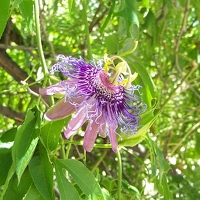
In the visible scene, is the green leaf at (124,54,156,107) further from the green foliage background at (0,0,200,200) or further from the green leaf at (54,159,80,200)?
the green leaf at (54,159,80,200)

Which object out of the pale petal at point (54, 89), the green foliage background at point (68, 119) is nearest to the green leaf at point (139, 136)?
the green foliage background at point (68, 119)

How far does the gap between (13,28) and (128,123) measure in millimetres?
651

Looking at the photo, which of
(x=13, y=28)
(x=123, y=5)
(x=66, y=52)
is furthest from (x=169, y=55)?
(x=123, y=5)

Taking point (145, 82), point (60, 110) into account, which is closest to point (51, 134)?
point (60, 110)

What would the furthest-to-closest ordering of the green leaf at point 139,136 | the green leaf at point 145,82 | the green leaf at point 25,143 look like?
the green leaf at point 145,82 → the green leaf at point 139,136 → the green leaf at point 25,143

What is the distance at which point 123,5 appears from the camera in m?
0.70

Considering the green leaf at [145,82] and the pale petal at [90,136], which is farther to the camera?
the green leaf at [145,82]

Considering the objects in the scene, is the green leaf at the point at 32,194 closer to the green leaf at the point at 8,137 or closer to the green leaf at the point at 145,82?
the green leaf at the point at 8,137

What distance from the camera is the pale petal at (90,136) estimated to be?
0.58m

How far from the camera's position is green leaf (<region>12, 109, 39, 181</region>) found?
0.51 metres

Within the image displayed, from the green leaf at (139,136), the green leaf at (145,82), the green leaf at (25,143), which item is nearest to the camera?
the green leaf at (25,143)

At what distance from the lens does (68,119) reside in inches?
24.0

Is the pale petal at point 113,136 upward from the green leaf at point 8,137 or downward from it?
upward

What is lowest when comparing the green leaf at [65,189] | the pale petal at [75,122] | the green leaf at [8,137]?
the green leaf at [65,189]
